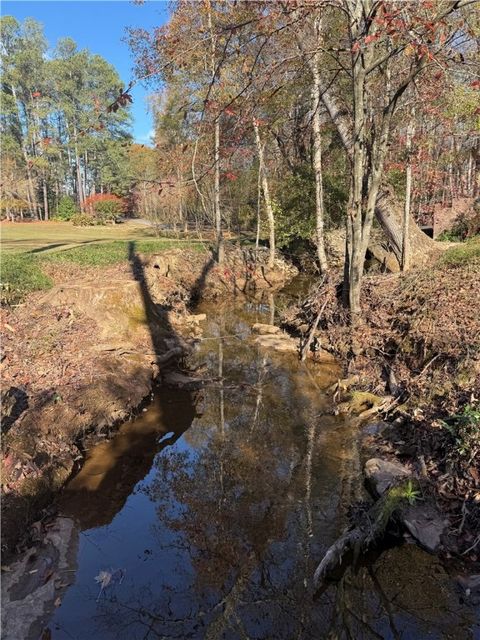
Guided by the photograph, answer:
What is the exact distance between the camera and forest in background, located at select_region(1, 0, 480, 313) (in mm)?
4320

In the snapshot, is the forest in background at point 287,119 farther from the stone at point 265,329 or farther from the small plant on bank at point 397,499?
the small plant on bank at point 397,499

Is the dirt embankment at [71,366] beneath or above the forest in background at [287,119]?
beneath

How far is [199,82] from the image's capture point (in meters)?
14.4

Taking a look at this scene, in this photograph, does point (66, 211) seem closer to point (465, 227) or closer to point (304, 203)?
point (304, 203)

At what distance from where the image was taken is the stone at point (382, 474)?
4.85 m

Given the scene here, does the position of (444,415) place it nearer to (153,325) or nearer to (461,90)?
(153,325)

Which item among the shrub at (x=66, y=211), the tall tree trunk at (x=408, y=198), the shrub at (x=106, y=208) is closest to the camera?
the tall tree trunk at (x=408, y=198)

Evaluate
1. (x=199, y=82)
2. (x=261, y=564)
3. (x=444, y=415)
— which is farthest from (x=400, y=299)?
(x=199, y=82)

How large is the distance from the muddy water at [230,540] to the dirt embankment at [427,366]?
0.63m

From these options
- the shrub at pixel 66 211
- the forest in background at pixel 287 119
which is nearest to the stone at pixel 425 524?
the forest in background at pixel 287 119

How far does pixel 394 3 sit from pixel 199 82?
11.6 metres

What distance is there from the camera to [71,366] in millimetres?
7258

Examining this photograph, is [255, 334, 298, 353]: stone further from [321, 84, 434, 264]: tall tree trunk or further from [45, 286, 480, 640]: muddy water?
[321, 84, 434, 264]: tall tree trunk

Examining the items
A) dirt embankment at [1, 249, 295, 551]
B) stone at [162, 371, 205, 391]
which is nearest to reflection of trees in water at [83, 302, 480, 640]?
dirt embankment at [1, 249, 295, 551]
